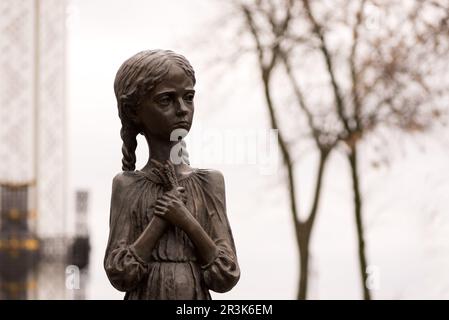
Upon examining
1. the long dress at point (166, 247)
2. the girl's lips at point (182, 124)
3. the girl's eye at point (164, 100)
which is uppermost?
the girl's eye at point (164, 100)

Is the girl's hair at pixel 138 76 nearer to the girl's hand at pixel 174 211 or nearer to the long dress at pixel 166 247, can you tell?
the long dress at pixel 166 247

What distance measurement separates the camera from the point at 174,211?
237 inches

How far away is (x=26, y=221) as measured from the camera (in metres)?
17.2

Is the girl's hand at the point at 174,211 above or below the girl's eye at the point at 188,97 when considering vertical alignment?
below

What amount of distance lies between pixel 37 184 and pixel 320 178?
197 inches

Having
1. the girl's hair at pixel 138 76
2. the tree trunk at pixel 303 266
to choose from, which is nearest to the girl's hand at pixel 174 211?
the girl's hair at pixel 138 76

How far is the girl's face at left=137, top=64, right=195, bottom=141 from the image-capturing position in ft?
20.2

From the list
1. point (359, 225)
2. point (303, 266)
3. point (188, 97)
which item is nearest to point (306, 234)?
point (303, 266)

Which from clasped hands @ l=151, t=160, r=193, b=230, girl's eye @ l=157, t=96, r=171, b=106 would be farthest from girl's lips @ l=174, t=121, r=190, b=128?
clasped hands @ l=151, t=160, r=193, b=230

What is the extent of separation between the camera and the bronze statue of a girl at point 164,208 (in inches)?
237

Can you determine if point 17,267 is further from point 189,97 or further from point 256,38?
point 189,97

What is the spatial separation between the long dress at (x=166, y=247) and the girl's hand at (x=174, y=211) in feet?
0.29

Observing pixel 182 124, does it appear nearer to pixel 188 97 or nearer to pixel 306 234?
pixel 188 97

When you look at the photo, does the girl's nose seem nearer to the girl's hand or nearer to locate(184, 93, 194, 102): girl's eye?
locate(184, 93, 194, 102): girl's eye
